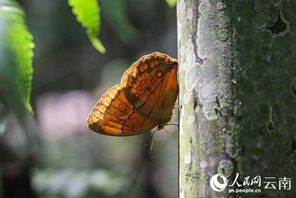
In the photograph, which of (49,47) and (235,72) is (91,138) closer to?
(49,47)

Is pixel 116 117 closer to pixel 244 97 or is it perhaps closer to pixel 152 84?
pixel 152 84

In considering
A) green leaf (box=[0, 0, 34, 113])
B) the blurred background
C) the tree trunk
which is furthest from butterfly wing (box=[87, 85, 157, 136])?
the blurred background

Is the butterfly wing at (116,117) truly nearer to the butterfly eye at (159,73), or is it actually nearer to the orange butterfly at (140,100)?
the orange butterfly at (140,100)

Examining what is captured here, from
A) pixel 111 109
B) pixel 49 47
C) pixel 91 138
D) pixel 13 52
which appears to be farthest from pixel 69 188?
pixel 91 138

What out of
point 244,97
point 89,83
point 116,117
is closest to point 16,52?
point 116,117

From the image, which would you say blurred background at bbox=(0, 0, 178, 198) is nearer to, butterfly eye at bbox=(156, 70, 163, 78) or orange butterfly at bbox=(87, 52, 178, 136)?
orange butterfly at bbox=(87, 52, 178, 136)
